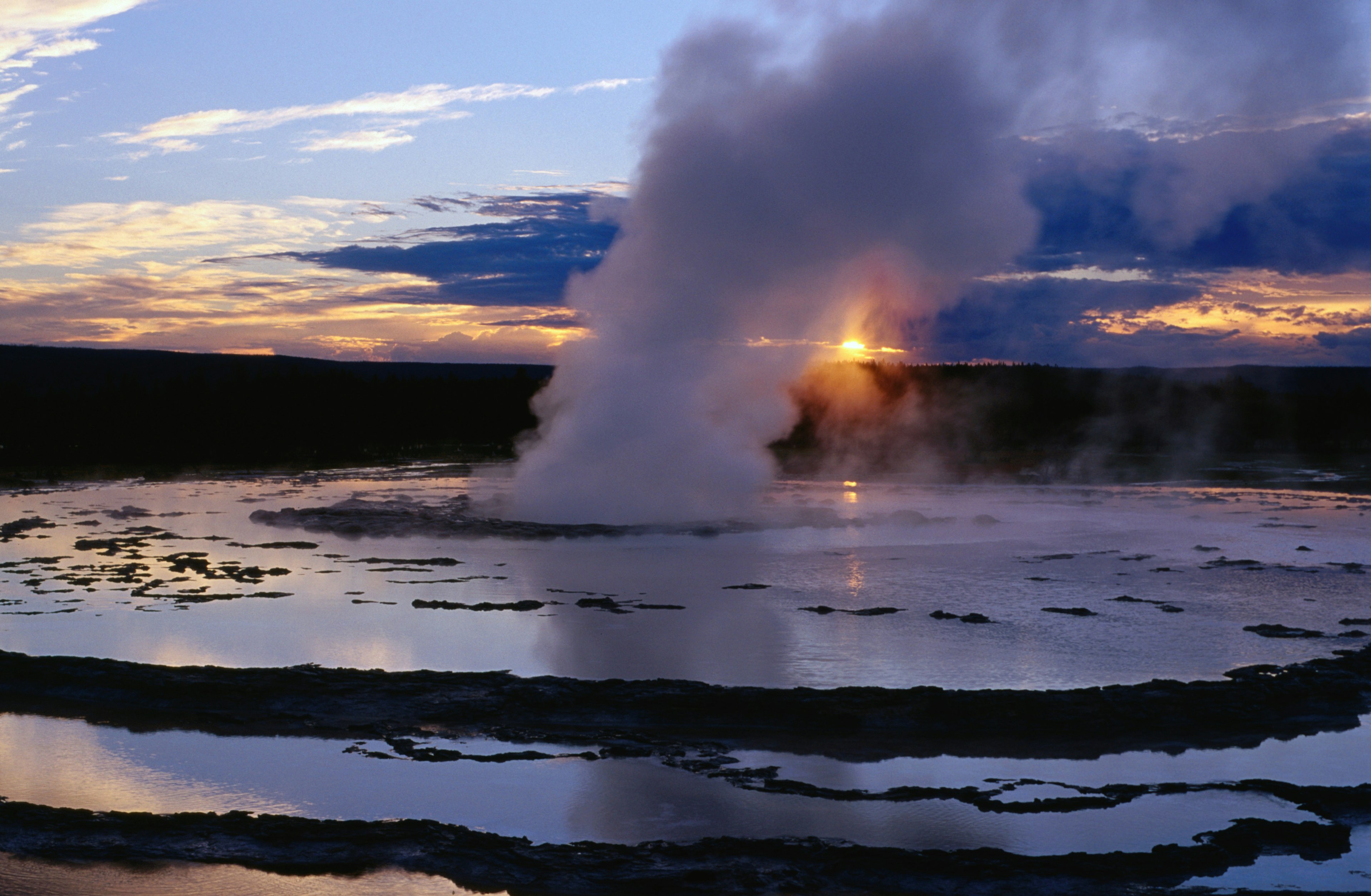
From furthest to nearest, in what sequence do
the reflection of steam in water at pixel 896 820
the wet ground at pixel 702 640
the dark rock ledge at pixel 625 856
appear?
the wet ground at pixel 702 640 → the reflection of steam in water at pixel 896 820 → the dark rock ledge at pixel 625 856

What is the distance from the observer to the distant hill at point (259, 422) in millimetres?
48156

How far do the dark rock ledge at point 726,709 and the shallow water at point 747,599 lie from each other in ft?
2.44

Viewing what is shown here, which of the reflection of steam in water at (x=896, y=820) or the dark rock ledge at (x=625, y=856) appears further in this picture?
the reflection of steam in water at (x=896, y=820)

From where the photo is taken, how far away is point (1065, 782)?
7512 millimetres

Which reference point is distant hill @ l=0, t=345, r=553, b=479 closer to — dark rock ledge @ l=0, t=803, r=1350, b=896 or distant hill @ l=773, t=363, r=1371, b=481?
distant hill @ l=773, t=363, r=1371, b=481

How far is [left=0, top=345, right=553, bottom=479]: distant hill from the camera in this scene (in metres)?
48.2

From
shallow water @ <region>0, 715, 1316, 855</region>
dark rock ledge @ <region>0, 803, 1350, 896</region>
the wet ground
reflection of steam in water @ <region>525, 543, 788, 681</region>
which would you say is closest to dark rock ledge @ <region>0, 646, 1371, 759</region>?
the wet ground

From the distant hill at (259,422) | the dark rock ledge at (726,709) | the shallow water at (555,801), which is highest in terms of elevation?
the distant hill at (259,422)

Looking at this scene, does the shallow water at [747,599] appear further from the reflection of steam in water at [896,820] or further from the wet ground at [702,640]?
the reflection of steam in water at [896,820]

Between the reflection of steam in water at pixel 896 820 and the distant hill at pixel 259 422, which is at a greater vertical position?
the distant hill at pixel 259 422

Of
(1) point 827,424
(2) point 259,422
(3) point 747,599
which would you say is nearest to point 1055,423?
(1) point 827,424

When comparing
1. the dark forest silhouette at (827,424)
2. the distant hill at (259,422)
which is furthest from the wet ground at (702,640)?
the distant hill at (259,422)

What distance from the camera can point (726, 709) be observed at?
352 inches

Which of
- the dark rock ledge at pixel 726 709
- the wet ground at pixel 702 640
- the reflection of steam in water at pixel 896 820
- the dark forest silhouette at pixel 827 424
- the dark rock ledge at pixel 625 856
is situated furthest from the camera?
the dark forest silhouette at pixel 827 424
